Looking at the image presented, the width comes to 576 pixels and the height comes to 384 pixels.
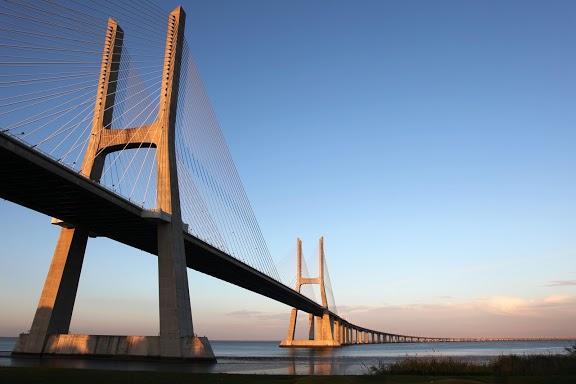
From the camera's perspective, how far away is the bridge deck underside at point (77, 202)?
990 inches

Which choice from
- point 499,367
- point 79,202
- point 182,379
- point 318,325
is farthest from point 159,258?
point 318,325

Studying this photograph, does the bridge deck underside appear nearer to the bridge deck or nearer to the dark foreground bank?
the bridge deck

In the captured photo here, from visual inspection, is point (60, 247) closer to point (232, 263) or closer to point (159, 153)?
point (159, 153)

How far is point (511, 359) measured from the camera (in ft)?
68.2

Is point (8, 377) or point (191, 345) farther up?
point (191, 345)

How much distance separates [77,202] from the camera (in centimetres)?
3070

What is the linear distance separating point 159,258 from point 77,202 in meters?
6.22

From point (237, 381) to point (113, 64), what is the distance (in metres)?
27.8

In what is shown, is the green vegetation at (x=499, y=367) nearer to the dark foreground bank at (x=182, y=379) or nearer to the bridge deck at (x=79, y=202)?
the dark foreground bank at (x=182, y=379)

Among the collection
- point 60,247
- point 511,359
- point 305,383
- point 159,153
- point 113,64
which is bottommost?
point 305,383

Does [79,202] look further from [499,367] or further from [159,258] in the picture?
[499,367]

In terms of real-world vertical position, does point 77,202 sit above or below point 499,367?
above

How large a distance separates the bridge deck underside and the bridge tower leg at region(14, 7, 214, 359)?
1.82m

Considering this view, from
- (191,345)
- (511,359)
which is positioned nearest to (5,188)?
(191,345)
